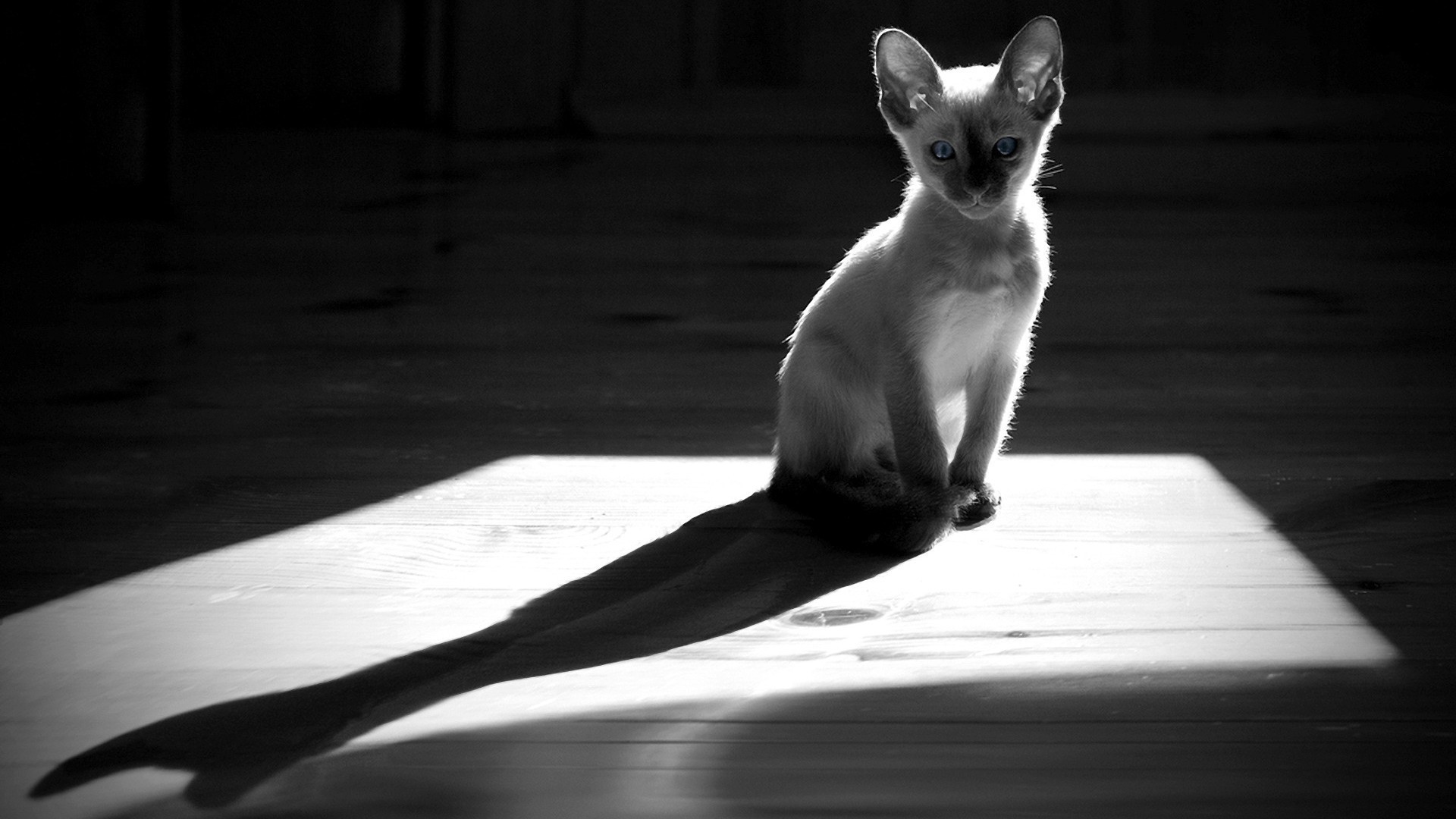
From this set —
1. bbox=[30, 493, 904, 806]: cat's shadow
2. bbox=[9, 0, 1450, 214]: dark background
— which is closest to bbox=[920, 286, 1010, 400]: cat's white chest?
bbox=[30, 493, 904, 806]: cat's shadow

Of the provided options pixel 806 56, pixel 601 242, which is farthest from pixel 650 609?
pixel 806 56

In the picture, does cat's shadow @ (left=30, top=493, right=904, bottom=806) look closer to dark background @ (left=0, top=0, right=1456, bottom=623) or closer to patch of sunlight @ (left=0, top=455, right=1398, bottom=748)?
patch of sunlight @ (left=0, top=455, right=1398, bottom=748)

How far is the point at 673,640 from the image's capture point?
4.13ft

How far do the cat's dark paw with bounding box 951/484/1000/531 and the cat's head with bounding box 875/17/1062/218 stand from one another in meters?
0.31

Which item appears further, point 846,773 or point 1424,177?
point 1424,177

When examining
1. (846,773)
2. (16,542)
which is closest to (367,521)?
(16,542)

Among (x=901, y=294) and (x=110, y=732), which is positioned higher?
(x=901, y=294)

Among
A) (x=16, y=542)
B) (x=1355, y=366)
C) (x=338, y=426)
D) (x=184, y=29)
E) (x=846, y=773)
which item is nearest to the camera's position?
(x=846, y=773)

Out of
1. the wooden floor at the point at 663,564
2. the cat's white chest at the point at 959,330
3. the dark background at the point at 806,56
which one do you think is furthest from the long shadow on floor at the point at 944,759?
the dark background at the point at 806,56

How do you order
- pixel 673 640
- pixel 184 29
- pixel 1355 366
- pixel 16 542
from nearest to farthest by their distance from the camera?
pixel 673 640, pixel 16 542, pixel 1355 366, pixel 184 29

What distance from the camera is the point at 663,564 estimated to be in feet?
4.74

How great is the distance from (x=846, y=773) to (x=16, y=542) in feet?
3.07

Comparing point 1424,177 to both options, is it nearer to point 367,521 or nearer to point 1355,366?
point 1355,366

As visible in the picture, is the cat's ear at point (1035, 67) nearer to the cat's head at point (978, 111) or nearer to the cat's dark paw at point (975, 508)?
the cat's head at point (978, 111)
